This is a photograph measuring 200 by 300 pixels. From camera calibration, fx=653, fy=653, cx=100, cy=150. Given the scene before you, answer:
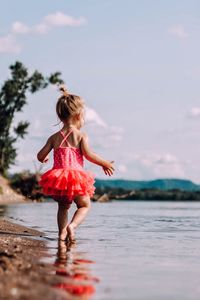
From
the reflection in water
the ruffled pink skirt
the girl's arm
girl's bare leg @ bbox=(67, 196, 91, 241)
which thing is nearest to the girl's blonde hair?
the girl's arm

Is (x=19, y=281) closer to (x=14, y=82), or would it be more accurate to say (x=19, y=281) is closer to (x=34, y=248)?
(x=34, y=248)

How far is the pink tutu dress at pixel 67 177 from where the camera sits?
290 inches

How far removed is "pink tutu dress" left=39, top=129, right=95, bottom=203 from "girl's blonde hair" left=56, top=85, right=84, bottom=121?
20cm

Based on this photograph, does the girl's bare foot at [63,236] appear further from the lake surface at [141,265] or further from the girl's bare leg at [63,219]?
the lake surface at [141,265]

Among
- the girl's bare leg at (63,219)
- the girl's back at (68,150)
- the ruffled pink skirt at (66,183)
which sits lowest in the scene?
the girl's bare leg at (63,219)

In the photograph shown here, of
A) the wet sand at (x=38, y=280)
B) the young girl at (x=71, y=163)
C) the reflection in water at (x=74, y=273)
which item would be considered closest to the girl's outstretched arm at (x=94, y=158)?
the young girl at (x=71, y=163)

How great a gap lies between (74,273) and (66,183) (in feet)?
9.20

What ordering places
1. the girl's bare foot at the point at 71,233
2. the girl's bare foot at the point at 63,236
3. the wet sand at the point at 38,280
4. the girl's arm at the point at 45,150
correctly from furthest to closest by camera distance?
the girl's arm at the point at 45,150 → the girl's bare foot at the point at 63,236 → the girl's bare foot at the point at 71,233 → the wet sand at the point at 38,280

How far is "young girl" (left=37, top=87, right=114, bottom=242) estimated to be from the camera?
7.42 meters

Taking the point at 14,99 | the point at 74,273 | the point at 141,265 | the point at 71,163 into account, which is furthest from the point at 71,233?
the point at 14,99

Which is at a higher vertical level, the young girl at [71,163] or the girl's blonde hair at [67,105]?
the girl's blonde hair at [67,105]

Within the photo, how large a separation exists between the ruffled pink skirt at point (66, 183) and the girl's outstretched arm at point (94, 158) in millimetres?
188

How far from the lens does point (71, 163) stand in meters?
7.55

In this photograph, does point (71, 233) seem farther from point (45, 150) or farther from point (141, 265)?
point (141, 265)
